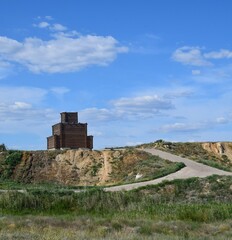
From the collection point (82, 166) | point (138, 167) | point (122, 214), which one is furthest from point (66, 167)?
point (122, 214)

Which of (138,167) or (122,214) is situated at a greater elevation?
(138,167)

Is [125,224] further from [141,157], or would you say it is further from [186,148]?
[186,148]

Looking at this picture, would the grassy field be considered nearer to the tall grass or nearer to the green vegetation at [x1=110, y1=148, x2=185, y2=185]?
the tall grass

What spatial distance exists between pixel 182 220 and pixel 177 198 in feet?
34.6

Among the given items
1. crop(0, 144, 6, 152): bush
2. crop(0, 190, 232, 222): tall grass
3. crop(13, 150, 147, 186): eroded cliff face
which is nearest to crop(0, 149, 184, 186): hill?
crop(13, 150, 147, 186): eroded cliff face

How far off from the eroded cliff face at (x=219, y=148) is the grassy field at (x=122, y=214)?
1146 inches

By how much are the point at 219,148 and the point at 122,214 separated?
43.2 meters

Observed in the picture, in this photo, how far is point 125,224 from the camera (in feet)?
51.1

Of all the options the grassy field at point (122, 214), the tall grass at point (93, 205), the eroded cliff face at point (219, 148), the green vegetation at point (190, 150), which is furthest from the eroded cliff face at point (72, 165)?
the tall grass at point (93, 205)

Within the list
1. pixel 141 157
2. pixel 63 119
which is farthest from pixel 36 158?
pixel 141 157

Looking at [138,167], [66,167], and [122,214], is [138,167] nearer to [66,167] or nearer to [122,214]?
[66,167]

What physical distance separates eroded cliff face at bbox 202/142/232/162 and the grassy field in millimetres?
29101

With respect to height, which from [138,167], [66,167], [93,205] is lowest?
[93,205]

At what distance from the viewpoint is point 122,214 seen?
18.7m
